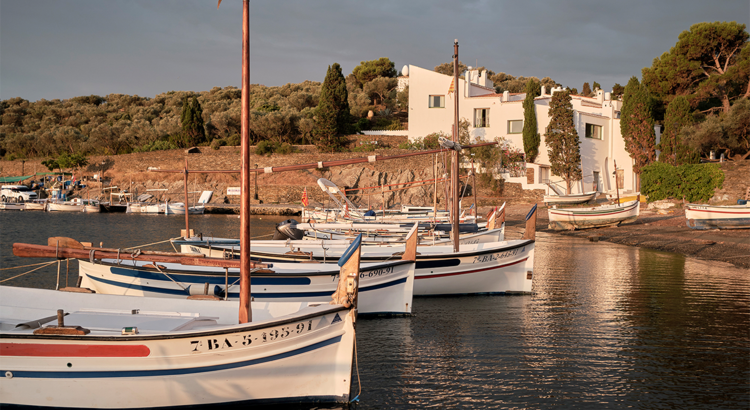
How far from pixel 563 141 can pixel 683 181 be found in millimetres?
10542

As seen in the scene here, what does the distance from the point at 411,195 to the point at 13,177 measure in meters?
49.0

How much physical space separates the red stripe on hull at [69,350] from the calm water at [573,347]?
276 cm

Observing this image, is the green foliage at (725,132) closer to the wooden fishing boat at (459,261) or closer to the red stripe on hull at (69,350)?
the wooden fishing boat at (459,261)

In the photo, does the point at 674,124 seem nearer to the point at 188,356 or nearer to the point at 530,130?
the point at 530,130

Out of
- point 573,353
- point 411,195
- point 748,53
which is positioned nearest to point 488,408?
point 573,353

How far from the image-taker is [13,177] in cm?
6188

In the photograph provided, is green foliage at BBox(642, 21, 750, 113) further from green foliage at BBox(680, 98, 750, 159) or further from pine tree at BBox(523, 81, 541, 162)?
pine tree at BBox(523, 81, 541, 162)

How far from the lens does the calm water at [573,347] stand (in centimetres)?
677

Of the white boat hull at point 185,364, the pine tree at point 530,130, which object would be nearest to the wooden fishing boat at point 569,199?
the pine tree at point 530,130

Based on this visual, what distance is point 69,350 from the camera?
203 inches

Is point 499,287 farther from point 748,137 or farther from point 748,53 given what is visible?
point 748,53

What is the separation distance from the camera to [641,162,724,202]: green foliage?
32000 mm

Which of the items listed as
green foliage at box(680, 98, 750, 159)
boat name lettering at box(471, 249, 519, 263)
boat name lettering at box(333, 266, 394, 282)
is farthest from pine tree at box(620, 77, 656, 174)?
boat name lettering at box(333, 266, 394, 282)

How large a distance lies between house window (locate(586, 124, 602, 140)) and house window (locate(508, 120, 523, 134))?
5.43 metres
